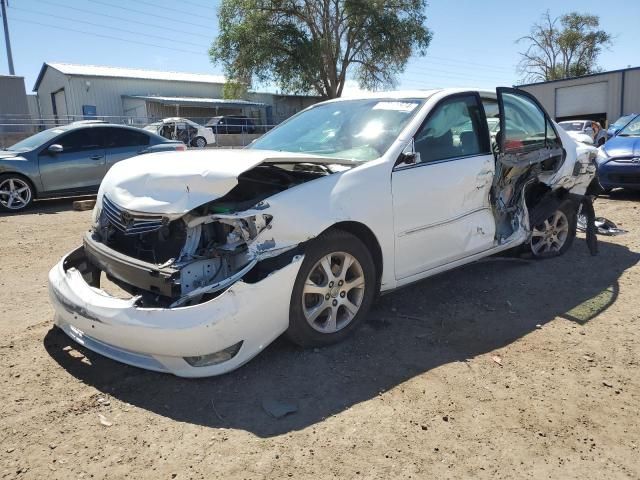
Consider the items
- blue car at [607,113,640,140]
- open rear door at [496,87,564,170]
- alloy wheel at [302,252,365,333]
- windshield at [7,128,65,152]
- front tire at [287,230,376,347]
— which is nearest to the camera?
front tire at [287,230,376,347]

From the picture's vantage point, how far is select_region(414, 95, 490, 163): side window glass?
12.9 ft

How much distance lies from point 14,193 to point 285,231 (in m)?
7.93

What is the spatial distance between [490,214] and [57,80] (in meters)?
40.3

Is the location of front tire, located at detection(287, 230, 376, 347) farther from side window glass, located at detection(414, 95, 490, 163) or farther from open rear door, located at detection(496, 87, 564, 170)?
open rear door, located at detection(496, 87, 564, 170)

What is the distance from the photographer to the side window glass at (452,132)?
3.94 metres

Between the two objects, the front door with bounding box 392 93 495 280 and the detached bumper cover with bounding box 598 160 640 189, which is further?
the detached bumper cover with bounding box 598 160 640 189

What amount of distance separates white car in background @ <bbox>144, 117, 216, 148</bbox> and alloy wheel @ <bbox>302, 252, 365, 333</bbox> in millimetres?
20815

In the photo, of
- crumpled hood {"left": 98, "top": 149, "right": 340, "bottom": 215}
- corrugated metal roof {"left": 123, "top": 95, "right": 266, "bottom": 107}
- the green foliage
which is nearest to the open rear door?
crumpled hood {"left": 98, "top": 149, "right": 340, "bottom": 215}

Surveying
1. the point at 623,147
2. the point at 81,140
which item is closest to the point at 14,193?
the point at 81,140

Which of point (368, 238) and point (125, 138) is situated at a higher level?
point (125, 138)

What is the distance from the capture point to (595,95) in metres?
30.7

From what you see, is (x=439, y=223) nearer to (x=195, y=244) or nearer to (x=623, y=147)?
(x=195, y=244)

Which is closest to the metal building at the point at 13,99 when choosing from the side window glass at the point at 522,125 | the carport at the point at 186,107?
the carport at the point at 186,107

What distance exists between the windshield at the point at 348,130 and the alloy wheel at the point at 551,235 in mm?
2235
